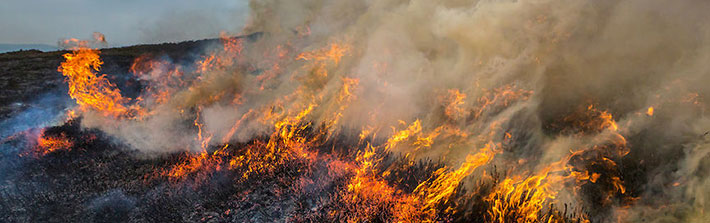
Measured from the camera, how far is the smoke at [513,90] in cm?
684

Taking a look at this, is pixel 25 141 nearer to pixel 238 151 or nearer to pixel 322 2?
pixel 238 151

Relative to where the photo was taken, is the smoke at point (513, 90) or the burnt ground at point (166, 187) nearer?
the smoke at point (513, 90)

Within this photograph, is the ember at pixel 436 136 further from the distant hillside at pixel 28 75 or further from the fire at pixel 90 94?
the distant hillside at pixel 28 75

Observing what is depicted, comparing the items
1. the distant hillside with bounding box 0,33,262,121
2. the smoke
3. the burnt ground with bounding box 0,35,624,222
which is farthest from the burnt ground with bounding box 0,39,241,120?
the smoke

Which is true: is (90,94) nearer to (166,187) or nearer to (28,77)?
(166,187)

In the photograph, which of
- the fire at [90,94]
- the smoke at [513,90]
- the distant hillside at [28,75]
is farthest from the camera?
the distant hillside at [28,75]

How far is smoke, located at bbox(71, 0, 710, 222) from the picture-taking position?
6.84 meters

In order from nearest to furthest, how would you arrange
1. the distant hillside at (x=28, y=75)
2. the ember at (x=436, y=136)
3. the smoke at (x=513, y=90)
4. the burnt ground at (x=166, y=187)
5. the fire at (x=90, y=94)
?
the smoke at (x=513, y=90) < the ember at (x=436, y=136) < the burnt ground at (x=166, y=187) < the fire at (x=90, y=94) < the distant hillside at (x=28, y=75)

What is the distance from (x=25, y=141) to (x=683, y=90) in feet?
64.7

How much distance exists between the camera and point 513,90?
8.85 meters

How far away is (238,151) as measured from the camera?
33.1 ft

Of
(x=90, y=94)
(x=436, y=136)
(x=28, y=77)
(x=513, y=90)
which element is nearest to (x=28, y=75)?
(x=28, y=77)

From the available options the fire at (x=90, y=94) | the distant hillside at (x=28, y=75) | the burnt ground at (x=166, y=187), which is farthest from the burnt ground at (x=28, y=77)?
the burnt ground at (x=166, y=187)

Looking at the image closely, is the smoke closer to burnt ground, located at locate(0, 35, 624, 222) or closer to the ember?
the ember
